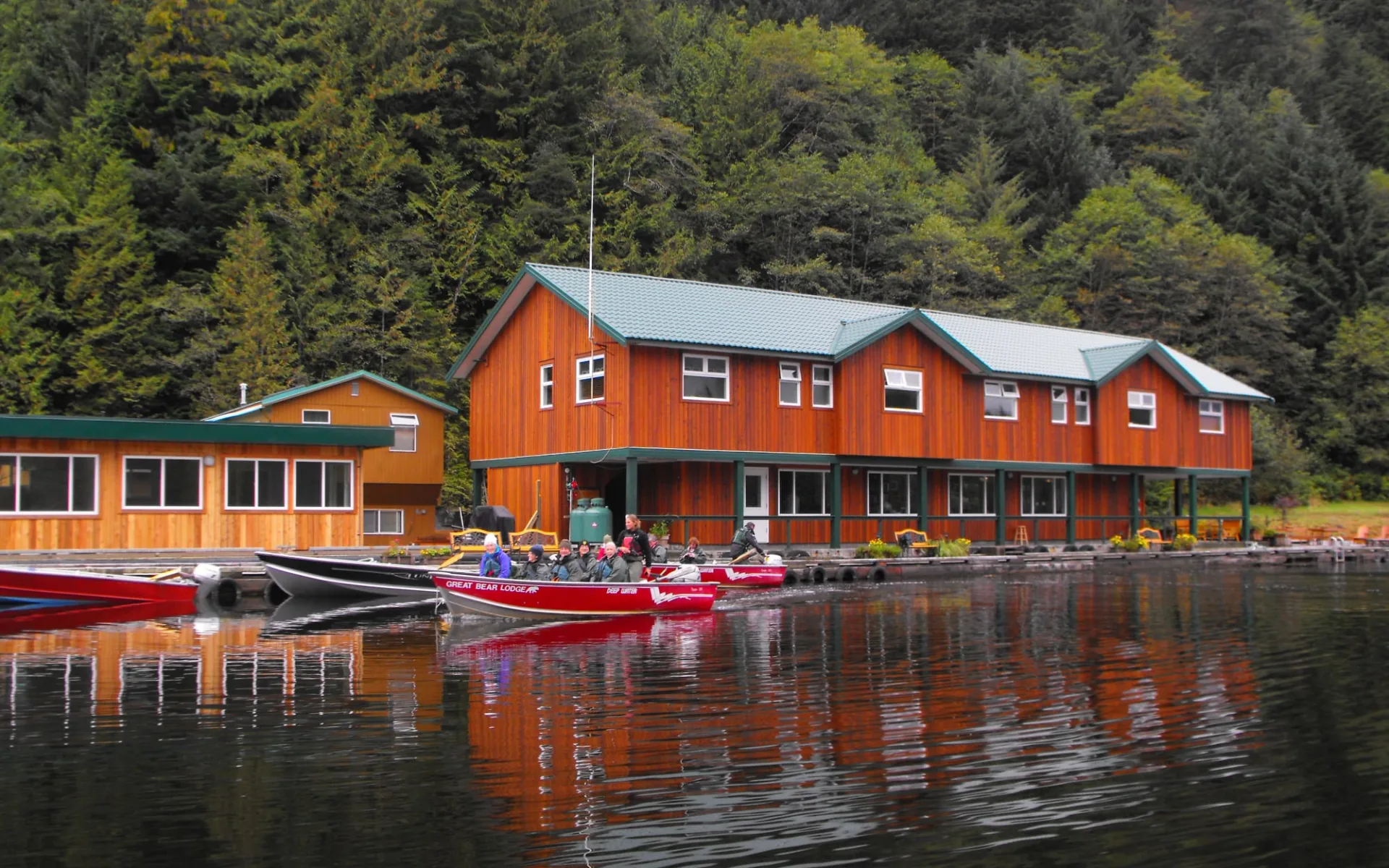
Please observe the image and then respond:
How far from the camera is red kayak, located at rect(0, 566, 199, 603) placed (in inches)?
1015

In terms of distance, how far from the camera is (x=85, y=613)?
26438mm

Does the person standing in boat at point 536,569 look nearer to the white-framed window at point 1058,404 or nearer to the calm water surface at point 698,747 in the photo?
the calm water surface at point 698,747

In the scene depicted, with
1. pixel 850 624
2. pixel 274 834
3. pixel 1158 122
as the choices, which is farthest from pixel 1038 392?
pixel 1158 122

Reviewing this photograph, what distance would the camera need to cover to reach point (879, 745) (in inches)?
493

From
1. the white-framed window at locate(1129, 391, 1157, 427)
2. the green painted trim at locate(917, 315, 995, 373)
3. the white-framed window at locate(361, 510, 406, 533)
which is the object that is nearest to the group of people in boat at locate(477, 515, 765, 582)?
the white-framed window at locate(361, 510, 406, 533)

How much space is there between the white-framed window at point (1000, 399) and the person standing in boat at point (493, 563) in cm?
2238

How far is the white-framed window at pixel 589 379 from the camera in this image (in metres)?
35.1

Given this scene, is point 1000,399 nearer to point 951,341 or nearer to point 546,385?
point 951,341

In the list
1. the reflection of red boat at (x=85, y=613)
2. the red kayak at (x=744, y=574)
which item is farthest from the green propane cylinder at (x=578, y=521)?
the reflection of red boat at (x=85, y=613)

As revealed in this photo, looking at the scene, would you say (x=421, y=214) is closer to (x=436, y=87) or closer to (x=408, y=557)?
(x=436, y=87)

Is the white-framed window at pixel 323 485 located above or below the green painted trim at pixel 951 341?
below

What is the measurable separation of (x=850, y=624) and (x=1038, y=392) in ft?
76.3

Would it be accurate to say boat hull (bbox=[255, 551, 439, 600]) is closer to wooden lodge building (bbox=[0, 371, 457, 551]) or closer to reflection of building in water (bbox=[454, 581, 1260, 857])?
wooden lodge building (bbox=[0, 371, 457, 551])

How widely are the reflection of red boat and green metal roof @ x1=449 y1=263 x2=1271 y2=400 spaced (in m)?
12.9
